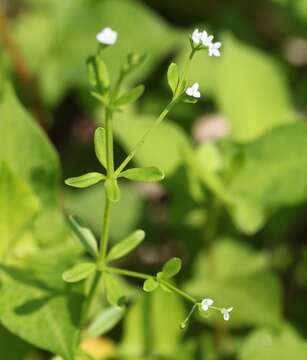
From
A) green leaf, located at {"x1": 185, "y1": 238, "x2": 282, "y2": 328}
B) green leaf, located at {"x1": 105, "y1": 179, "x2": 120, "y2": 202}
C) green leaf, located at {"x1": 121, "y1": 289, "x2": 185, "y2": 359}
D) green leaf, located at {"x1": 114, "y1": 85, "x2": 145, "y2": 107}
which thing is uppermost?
green leaf, located at {"x1": 114, "y1": 85, "x2": 145, "y2": 107}

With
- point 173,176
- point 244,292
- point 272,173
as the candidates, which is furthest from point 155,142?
point 244,292

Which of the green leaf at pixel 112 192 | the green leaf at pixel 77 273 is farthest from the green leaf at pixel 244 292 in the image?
the green leaf at pixel 112 192

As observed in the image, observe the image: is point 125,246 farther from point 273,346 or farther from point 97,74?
point 273,346

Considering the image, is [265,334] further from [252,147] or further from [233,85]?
[233,85]

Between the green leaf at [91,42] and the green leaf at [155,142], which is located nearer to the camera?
the green leaf at [155,142]

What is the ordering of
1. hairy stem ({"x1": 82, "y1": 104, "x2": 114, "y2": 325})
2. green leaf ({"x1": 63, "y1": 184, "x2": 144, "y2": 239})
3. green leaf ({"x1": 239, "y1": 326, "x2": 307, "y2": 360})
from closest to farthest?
1. hairy stem ({"x1": 82, "y1": 104, "x2": 114, "y2": 325})
2. green leaf ({"x1": 239, "y1": 326, "x2": 307, "y2": 360})
3. green leaf ({"x1": 63, "y1": 184, "x2": 144, "y2": 239})

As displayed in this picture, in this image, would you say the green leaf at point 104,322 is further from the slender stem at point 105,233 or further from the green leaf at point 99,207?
the green leaf at point 99,207

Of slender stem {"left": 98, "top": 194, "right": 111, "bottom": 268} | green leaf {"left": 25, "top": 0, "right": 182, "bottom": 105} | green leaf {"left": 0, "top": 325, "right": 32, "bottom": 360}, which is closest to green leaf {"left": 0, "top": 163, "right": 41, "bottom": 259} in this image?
green leaf {"left": 0, "top": 325, "right": 32, "bottom": 360}

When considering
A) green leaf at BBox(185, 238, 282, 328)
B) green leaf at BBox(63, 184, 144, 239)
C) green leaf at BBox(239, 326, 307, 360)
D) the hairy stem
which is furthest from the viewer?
green leaf at BBox(63, 184, 144, 239)

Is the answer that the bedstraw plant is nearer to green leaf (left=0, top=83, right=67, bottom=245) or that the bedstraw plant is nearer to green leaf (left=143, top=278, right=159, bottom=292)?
green leaf (left=143, top=278, right=159, bottom=292)
